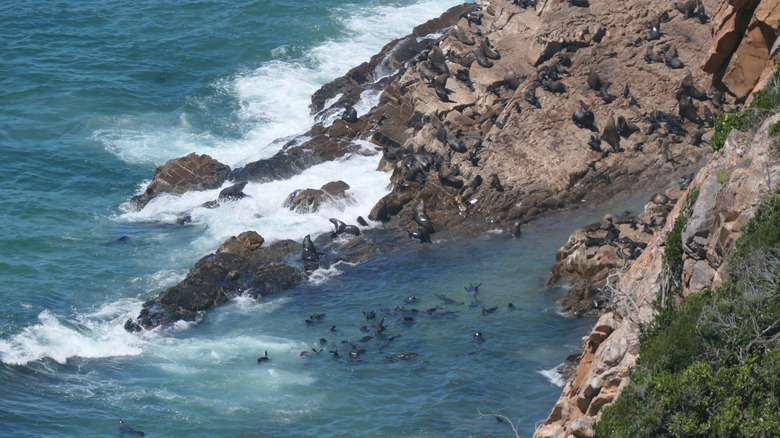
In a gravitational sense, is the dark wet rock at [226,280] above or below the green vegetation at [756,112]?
below

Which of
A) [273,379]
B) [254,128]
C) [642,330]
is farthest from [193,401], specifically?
[254,128]

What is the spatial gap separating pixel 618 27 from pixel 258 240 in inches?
775

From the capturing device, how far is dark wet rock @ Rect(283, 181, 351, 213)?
114 feet

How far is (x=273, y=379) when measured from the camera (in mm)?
24203

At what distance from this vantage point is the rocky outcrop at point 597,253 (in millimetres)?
25531

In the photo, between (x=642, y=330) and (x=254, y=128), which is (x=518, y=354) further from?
(x=254, y=128)

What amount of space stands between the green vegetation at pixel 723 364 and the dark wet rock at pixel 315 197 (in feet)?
72.2

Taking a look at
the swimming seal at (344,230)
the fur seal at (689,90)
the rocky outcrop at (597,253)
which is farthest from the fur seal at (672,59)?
the swimming seal at (344,230)

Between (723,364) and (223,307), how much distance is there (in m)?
19.5

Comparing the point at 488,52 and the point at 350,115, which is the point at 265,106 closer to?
the point at 350,115

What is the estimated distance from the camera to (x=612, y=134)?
109ft

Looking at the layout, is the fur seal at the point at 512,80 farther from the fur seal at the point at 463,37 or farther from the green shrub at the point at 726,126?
the green shrub at the point at 726,126

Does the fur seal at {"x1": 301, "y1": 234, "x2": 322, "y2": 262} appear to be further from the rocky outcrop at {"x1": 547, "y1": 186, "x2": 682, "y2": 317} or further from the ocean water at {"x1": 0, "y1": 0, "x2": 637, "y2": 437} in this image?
the rocky outcrop at {"x1": 547, "y1": 186, "x2": 682, "y2": 317}

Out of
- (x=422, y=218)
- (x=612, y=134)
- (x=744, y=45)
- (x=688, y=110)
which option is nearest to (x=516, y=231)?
(x=422, y=218)
